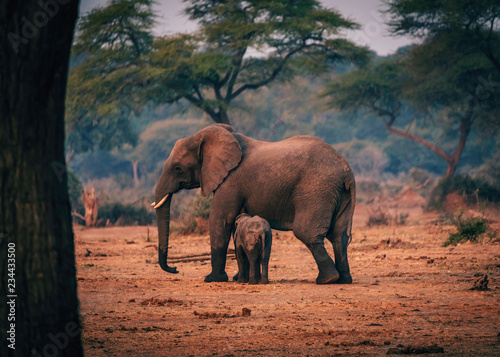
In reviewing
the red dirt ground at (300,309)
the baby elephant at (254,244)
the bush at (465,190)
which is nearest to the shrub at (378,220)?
the bush at (465,190)

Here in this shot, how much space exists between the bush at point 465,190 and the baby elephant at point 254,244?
1409 centimetres

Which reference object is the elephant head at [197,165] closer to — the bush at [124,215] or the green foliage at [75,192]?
the bush at [124,215]

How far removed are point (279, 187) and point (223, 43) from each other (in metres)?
16.4

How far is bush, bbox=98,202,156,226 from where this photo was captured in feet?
71.7

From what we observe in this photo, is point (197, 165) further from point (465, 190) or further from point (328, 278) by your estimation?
point (465, 190)

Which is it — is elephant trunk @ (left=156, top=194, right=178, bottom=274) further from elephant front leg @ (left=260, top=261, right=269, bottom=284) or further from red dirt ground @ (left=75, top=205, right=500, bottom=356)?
elephant front leg @ (left=260, top=261, right=269, bottom=284)

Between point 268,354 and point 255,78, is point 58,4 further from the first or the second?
point 255,78

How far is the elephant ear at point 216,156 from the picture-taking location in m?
8.74

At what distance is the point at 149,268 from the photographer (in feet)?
35.3

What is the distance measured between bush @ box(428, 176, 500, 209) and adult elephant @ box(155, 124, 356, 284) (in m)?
13.5

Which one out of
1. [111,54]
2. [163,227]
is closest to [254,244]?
[163,227]

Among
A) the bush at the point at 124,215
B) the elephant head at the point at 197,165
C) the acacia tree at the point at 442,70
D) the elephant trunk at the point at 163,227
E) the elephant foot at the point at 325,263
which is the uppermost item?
the acacia tree at the point at 442,70

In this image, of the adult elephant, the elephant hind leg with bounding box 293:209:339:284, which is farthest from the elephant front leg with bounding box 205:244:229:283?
the elephant hind leg with bounding box 293:209:339:284

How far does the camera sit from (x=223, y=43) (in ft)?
78.5
